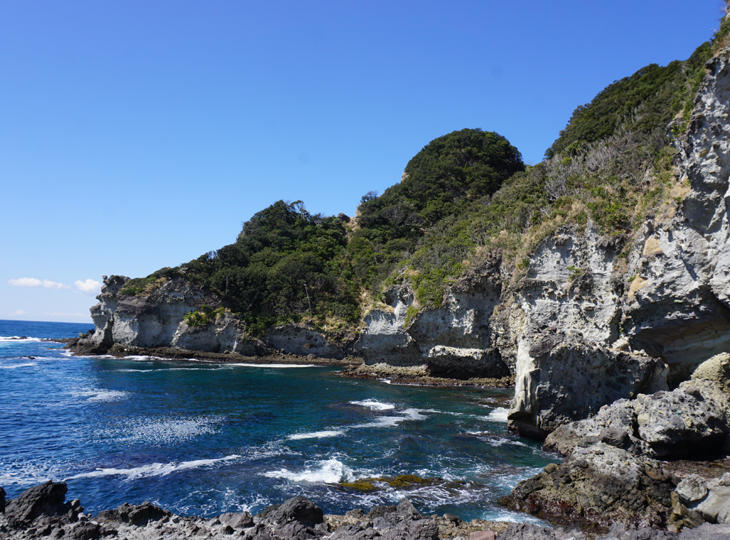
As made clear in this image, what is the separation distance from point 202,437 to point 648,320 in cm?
2061

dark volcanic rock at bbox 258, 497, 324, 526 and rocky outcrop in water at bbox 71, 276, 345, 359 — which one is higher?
rocky outcrop in water at bbox 71, 276, 345, 359

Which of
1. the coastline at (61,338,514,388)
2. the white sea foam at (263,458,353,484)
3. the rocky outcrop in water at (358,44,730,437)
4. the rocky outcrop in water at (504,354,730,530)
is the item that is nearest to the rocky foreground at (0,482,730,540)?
the rocky outcrop in water at (504,354,730,530)

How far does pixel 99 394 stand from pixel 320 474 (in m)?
21.4

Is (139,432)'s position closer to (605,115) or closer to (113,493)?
(113,493)

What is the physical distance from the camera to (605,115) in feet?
146

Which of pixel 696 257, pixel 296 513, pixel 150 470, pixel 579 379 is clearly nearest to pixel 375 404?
pixel 579 379

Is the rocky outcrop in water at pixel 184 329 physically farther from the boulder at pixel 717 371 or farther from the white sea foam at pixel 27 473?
the boulder at pixel 717 371

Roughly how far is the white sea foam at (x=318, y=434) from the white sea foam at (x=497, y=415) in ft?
26.2

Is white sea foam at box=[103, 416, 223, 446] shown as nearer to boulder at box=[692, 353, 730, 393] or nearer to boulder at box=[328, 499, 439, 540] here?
boulder at box=[328, 499, 439, 540]

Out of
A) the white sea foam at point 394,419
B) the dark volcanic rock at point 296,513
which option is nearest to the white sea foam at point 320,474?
the dark volcanic rock at point 296,513

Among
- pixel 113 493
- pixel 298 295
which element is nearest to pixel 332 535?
pixel 113 493

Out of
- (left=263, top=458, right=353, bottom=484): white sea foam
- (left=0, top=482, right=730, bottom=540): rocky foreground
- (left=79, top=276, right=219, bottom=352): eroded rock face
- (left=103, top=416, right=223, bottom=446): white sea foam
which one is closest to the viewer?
(left=0, top=482, right=730, bottom=540): rocky foreground

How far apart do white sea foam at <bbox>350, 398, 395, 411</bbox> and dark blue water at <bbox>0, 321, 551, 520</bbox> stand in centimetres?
6

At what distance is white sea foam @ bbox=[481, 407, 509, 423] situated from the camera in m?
22.7
